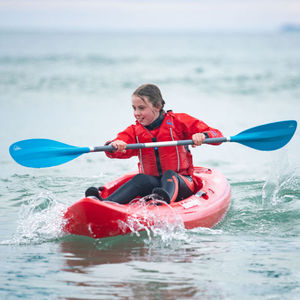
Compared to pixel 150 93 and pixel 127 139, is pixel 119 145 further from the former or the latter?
pixel 150 93

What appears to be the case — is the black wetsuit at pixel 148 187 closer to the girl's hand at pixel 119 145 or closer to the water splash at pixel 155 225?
the water splash at pixel 155 225

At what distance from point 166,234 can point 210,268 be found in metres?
0.61

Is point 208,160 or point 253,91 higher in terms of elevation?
point 253,91

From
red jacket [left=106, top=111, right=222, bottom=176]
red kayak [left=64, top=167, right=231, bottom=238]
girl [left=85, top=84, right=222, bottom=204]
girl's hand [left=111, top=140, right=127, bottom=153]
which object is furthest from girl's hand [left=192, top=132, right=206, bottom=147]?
girl's hand [left=111, top=140, right=127, bottom=153]

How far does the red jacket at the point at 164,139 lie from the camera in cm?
508

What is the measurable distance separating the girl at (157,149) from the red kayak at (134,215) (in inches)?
5.3

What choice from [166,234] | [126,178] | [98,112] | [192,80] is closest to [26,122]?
[98,112]

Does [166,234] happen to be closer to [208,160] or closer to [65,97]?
[208,160]

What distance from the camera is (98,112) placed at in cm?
1430

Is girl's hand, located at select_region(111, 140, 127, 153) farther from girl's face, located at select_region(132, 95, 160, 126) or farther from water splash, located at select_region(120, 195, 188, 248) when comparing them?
water splash, located at select_region(120, 195, 188, 248)

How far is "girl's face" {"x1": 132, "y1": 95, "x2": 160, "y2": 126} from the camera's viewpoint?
16.1ft

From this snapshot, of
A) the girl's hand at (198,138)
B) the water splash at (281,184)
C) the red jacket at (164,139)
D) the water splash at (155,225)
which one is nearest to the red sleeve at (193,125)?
the red jacket at (164,139)

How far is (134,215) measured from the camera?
4.45 metres

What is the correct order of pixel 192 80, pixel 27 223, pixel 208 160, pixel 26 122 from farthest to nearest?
pixel 192 80 < pixel 26 122 < pixel 208 160 < pixel 27 223
